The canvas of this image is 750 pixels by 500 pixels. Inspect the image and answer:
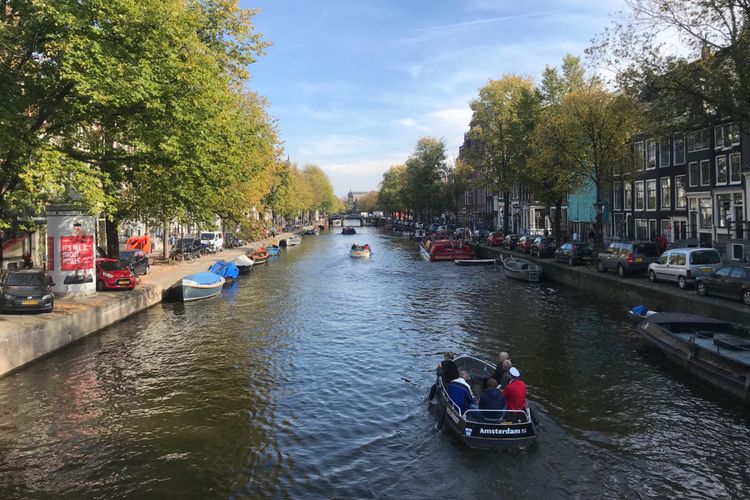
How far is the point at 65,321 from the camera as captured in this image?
69.4ft

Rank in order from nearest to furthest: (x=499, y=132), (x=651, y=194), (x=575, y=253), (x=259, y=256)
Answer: (x=575, y=253)
(x=651, y=194)
(x=259, y=256)
(x=499, y=132)

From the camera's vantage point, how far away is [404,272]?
49.5 metres

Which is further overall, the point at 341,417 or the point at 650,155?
the point at 650,155

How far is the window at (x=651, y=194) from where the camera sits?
4994 centimetres

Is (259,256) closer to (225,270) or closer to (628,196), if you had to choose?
(225,270)

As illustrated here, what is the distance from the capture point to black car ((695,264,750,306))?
851 inches

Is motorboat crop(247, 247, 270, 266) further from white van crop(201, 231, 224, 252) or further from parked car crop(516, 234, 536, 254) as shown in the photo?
parked car crop(516, 234, 536, 254)

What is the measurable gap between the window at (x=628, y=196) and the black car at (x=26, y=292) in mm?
48860

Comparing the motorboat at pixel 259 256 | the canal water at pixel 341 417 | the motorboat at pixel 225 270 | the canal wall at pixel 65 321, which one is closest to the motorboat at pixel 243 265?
the motorboat at pixel 225 270

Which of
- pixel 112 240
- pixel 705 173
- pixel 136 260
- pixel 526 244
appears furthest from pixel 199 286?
pixel 705 173

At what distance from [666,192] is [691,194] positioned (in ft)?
14.7

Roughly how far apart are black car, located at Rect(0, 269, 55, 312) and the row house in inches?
1272

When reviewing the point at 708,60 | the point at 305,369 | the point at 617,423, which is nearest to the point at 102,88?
the point at 305,369

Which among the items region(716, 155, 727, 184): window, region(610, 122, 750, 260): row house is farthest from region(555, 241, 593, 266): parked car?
region(716, 155, 727, 184): window
